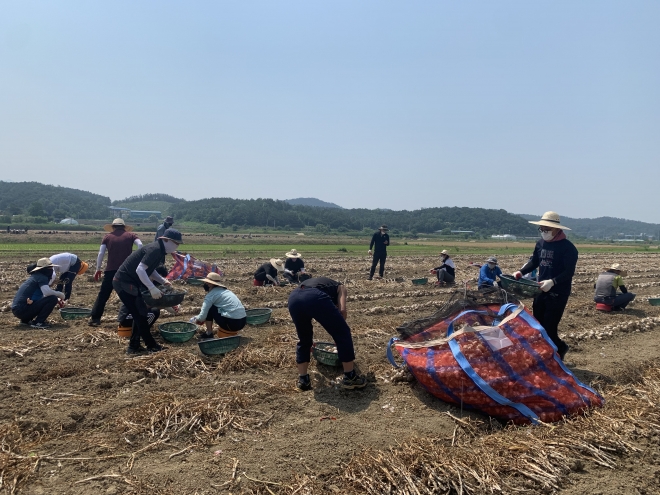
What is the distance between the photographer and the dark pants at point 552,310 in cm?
579

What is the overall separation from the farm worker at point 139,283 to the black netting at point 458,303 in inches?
134

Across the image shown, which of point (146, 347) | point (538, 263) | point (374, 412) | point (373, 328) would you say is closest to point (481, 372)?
point (374, 412)

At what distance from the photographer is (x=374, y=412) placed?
15.0 ft

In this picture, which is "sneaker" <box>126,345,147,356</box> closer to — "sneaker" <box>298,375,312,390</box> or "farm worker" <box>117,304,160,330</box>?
"farm worker" <box>117,304,160,330</box>

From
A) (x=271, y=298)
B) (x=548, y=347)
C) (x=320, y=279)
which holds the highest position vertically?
(x=320, y=279)

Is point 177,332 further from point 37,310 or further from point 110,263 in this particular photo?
point 37,310

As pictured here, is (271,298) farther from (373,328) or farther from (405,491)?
(405,491)

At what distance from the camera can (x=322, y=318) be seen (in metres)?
4.88

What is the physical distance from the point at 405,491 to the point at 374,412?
4.62ft

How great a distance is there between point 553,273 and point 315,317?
10.7 ft

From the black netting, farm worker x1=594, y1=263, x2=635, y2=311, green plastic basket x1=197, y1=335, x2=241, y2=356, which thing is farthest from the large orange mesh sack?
farm worker x1=594, y1=263, x2=635, y2=311

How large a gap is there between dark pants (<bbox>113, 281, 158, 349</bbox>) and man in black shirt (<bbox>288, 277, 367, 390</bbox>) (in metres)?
2.52

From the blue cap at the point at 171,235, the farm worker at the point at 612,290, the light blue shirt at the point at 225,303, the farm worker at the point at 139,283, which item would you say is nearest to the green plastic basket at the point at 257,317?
the light blue shirt at the point at 225,303

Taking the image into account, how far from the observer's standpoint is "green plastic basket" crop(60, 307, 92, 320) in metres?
8.30
